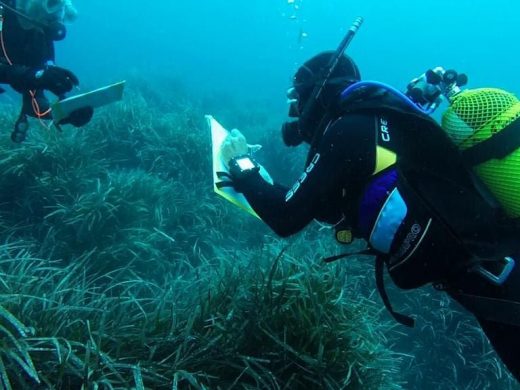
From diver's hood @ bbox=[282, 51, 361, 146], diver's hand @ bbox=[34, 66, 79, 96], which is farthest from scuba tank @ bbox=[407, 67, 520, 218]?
diver's hand @ bbox=[34, 66, 79, 96]

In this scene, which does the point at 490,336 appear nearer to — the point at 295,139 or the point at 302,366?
the point at 302,366

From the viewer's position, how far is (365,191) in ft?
7.28

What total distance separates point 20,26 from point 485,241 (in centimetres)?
467

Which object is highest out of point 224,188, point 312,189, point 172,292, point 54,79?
point 312,189

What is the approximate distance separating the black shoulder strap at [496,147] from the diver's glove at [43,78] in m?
3.48

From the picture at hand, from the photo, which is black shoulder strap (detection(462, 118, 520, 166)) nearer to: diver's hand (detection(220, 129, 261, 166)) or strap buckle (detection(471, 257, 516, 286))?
strap buckle (detection(471, 257, 516, 286))

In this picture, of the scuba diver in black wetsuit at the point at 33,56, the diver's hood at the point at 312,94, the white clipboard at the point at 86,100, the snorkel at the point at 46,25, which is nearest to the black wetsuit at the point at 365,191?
the diver's hood at the point at 312,94

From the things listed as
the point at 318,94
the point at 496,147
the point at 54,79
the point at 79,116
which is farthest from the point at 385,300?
the point at 54,79

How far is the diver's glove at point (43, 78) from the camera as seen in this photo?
3.75 metres

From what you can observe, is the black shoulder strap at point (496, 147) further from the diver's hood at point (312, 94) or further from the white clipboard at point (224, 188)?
the white clipboard at point (224, 188)

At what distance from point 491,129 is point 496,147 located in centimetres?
10

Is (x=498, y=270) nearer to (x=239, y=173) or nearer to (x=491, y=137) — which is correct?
(x=491, y=137)

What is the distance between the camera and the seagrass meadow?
247 cm

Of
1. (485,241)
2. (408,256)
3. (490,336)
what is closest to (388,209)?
(408,256)
